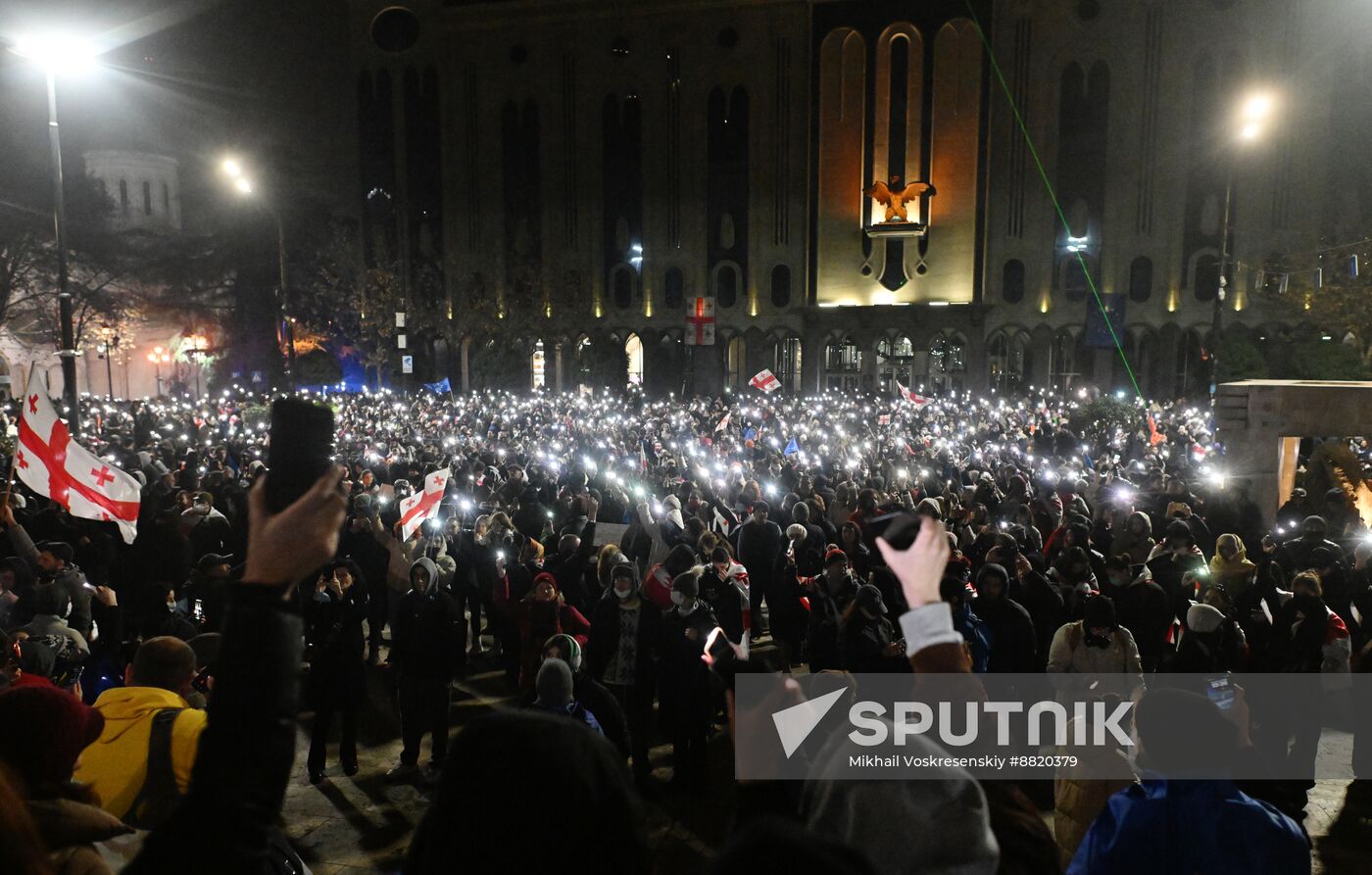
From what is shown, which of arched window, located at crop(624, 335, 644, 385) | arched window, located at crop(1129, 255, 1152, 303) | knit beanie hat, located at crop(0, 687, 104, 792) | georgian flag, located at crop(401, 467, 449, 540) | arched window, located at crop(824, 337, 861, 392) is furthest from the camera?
arched window, located at crop(624, 335, 644, 385)

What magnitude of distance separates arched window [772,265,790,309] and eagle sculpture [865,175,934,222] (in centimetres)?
558

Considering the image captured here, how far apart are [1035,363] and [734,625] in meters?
35.3

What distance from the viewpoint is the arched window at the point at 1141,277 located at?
A: 37031mm

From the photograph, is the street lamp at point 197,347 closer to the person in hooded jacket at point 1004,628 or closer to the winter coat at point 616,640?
the winter coat at point 616,640

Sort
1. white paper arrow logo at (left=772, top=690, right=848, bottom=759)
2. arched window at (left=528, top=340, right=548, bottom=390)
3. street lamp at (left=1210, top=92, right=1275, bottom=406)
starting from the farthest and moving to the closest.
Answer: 1. arched window at (left=528, top=340, right=548, bottom=390)
2. street lamp at (left=1210, top=92, right=1275, bottom=406)
3. white paper arrow logo at (left=772, top=690, right=848, bottom=759)

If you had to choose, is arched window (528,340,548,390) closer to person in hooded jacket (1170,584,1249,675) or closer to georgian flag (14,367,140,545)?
georgian flag (14,367,140,545)

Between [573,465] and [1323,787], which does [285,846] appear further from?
[573,465]

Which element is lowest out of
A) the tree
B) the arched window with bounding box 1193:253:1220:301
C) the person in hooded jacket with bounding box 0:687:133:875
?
the person in hooded jacket with bounding box 0:687:133:875

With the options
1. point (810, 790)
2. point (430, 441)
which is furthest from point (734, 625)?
point (430, 441)

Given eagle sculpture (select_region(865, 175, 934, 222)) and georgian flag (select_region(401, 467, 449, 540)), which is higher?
eagle sculpture (select_region(865, 175, 934, 222))

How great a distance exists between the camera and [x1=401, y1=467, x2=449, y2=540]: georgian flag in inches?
348

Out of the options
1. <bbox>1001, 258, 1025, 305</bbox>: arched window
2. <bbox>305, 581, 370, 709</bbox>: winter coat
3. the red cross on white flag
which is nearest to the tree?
<bbox>1001, 258, 1025, 305</bbox>: arched window

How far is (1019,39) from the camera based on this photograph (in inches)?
1467

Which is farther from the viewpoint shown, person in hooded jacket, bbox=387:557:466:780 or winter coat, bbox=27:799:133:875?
person in hooded jacket, bbox=387:557:466:780
